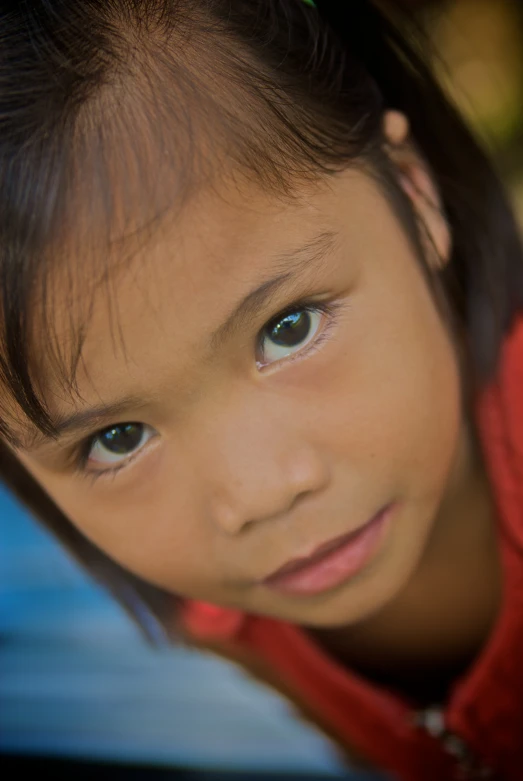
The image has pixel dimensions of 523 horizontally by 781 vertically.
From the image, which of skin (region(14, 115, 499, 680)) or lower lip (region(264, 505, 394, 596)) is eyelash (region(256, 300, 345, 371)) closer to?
skin (region(14, 115, 499, 680))

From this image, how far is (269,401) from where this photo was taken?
47cm

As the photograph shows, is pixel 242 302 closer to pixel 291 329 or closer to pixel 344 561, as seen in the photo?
pixel 291 329

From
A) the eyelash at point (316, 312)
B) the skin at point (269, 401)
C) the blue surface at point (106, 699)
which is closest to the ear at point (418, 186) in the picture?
the skin at point (269, 401)

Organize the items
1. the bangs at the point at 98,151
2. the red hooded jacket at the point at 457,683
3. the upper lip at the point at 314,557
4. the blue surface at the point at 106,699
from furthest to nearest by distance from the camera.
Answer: the blue surface at the point at 106,699 → the red hooded jacket at the point at 457,683 → the upper lip at the point at 314,557 → the bangs at the point at 98,151

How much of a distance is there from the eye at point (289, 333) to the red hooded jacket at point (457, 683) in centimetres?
22

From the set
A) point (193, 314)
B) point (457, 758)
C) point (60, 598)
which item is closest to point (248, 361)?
point (193, 314)

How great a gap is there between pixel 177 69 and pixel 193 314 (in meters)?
0.12

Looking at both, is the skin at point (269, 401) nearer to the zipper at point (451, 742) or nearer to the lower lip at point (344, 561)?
the lower lip at point (344, 561)

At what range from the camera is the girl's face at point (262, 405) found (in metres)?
0.43

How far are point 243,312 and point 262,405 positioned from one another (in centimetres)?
5

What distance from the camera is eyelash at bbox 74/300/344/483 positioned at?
0.48 m

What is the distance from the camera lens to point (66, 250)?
1.38ft

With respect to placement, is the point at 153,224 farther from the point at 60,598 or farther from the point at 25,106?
the point at 60,598

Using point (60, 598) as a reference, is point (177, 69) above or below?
above
